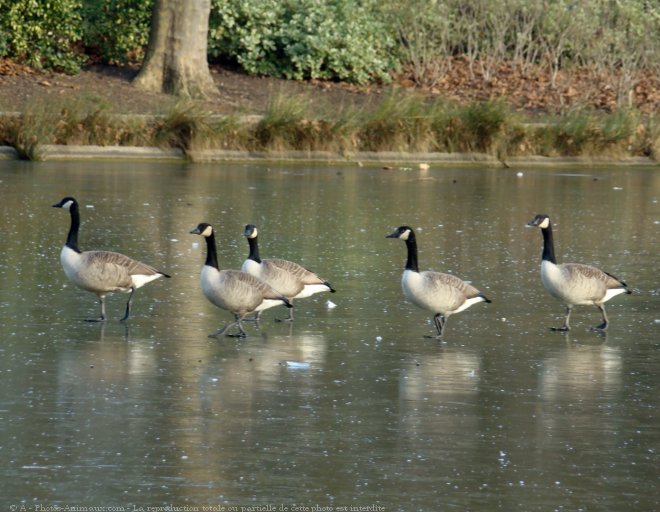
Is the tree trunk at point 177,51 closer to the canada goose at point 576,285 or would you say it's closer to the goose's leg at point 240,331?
the canada goose at point 576,285

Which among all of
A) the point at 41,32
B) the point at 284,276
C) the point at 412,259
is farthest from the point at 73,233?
the point at 41,32

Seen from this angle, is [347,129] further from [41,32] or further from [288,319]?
[288,319]

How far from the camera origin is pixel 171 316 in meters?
11.6

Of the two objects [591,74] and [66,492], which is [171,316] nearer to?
[66,492]

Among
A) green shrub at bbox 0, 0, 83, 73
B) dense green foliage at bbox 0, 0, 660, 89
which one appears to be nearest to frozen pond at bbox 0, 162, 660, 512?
green shrub at bbox 0, 0, 83, 73

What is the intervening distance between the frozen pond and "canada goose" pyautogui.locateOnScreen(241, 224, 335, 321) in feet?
0.85

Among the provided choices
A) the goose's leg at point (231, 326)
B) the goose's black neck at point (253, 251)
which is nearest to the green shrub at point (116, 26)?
the goose's black neck at point (253, 251)

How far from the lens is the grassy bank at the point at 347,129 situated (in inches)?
992

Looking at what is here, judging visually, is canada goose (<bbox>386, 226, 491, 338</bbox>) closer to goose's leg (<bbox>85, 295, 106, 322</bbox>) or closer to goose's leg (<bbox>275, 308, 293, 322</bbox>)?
goose's leg (<bbox>275, 308, 293, 322</bbox>)

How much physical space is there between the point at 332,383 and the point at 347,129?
17567 mm

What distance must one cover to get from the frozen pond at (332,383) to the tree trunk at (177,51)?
12.1 m

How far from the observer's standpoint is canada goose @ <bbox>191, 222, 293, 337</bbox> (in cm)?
1065

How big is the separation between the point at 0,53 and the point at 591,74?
535 inches

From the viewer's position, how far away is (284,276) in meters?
11.5
